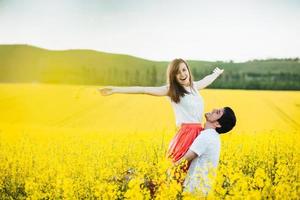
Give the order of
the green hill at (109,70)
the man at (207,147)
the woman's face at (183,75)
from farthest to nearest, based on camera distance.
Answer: the green hill at (109,70) → the woman's face at (183,75) → the man at (207,147)

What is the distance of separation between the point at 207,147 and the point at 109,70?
5.49 ft

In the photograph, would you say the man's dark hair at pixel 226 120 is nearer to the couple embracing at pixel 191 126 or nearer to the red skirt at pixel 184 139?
the couple embracing at pixel 191 126

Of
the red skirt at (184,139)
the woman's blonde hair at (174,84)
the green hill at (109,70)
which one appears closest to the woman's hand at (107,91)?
the woman's blonde hair at (174,84)

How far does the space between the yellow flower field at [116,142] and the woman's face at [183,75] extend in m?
0.51

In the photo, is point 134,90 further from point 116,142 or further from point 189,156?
point 116,142

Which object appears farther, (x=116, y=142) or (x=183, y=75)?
(x=116, y=142)

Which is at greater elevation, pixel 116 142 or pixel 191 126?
pixel 191 126

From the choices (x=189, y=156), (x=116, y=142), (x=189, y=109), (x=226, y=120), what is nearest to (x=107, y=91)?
(x=189, y=109)

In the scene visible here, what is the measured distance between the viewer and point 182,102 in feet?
12.6

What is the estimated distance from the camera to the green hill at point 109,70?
491 centimetres

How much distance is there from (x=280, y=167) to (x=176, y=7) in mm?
1700

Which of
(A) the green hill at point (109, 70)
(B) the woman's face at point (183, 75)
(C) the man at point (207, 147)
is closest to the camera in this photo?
(C) the man at point (207, 147)

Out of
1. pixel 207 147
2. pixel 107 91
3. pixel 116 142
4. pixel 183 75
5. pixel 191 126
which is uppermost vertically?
pixel 183 75

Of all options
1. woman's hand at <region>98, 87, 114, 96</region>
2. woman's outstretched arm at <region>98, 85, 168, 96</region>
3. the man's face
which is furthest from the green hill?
the man's face
